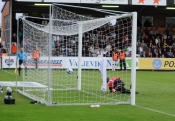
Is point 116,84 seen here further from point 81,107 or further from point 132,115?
point 132,115

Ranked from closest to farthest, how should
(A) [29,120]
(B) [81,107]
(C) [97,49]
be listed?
(A) [29,120], (B) [81,107], (C) [97,49]

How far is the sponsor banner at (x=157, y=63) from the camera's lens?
40.2 meters

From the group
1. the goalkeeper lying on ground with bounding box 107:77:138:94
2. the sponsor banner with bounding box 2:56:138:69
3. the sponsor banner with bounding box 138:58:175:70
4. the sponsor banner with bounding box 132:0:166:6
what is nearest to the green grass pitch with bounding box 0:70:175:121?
the goalkeeper lying on ground with bounding box 107:77:138:94

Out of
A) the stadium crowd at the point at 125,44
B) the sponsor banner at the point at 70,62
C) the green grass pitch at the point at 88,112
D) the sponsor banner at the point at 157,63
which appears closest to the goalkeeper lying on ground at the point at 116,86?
the green grass pitch at the point at 88,112

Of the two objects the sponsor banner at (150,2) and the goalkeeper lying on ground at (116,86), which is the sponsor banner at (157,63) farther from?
the goalkeeper lying on ground at (116,86)

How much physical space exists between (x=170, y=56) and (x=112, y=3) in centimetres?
797

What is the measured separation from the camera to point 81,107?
13742 millimetres

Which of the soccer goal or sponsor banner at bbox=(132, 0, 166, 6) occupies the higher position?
sponsor banner at bbox=(132, 0, 166, 6)

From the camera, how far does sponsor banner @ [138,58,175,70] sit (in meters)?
40.2

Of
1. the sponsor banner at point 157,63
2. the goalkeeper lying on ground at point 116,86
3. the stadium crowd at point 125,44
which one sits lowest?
the goalkeeper lying on ground at point 116,86

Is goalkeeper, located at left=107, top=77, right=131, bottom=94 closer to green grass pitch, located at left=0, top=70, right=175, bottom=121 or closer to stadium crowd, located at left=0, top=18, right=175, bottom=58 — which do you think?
green grass pitch, located at left=0, top=70, right=175, bottom=121

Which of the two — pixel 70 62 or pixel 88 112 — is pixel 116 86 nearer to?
pixel 88 112

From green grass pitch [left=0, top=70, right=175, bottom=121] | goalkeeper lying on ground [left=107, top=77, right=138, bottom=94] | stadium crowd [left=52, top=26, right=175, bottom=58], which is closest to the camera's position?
green grass pitch [left=0, top=70, right=175, bottom=121]

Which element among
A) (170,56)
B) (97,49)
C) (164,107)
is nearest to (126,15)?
(164,107)
